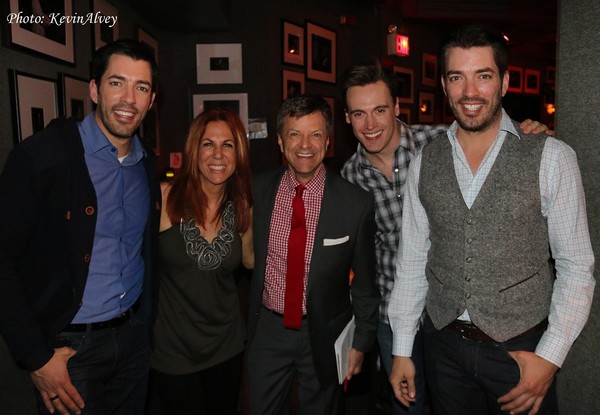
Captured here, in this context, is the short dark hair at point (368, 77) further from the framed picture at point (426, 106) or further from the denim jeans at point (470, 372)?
the framed picture at point (426, 106)

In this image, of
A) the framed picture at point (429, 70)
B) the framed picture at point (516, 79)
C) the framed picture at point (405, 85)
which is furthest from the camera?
the framed picture at point (516, 79)

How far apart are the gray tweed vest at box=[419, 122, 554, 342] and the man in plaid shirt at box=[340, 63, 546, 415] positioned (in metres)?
0.63

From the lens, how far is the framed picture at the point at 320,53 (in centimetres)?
→ 529

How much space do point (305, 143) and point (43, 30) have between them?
1.66 metres

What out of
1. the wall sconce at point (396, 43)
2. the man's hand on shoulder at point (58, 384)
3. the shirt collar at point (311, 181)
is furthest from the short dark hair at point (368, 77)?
the wall sconce at point (396, 43)

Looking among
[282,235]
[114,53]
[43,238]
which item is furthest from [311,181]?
[43,238]

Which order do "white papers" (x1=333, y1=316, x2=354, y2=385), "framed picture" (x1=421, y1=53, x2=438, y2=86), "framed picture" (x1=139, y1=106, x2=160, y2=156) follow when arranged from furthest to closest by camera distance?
"framed picture" (x1=421, y1=53, x2=438, y2=86) < "framed picture" (x1=139, y1=106, x2=160, y2=156) < "white papers" (x1=333, y1=316, x2=354, y2=385)

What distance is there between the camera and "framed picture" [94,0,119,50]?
3175mm

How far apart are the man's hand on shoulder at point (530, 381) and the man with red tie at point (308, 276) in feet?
2.37

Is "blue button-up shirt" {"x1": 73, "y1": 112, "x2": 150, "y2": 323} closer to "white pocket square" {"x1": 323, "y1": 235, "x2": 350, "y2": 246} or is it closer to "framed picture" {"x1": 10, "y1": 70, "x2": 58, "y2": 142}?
"framed picture" {"x1": 10, "y1": 70, "x2": 58, "y2": 142}

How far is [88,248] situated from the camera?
1704 mm

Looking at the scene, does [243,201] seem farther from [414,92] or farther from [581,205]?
[414,92]

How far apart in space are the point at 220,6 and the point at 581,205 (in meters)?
3.70

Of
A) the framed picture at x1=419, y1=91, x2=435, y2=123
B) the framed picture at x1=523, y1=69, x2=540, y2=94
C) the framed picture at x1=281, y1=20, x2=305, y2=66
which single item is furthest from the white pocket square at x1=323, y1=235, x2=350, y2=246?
the framed picture at x1=523, y1=69, x2=540, y2=94
